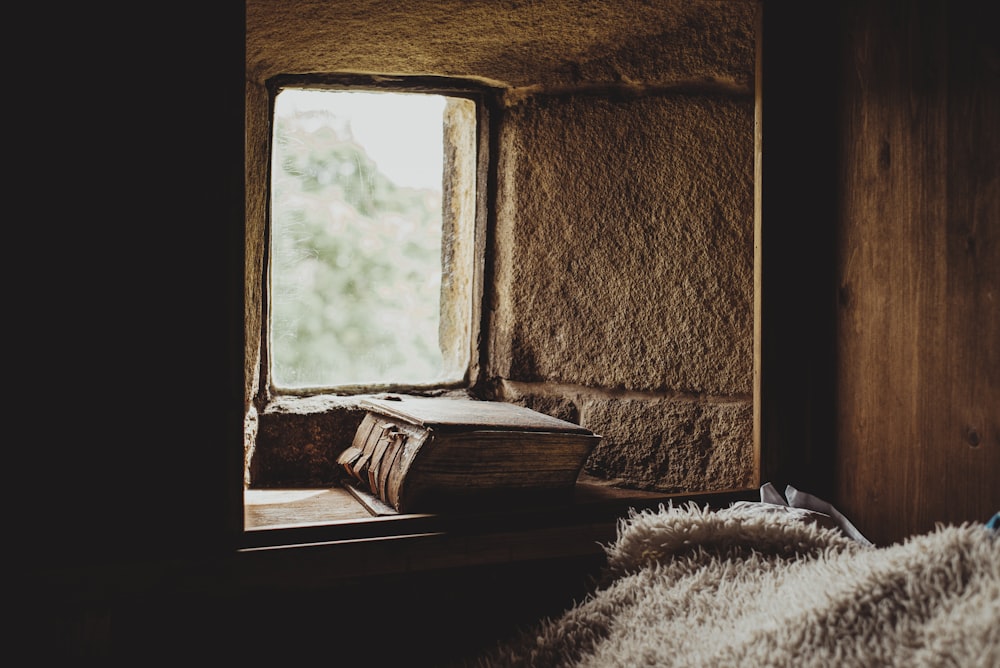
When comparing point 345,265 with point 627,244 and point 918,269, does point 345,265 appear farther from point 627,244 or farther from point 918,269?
point 918,269

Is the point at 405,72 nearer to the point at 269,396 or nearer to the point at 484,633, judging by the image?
the point at 269,396

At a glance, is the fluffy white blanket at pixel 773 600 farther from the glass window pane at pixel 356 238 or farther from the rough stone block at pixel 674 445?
the glass window pane at pixel 356 238

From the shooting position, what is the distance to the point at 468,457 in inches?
40.6

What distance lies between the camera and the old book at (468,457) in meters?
1.01

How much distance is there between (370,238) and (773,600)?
113cm

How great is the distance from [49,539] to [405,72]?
38.0 inches

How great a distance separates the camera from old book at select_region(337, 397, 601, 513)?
1.01 meters

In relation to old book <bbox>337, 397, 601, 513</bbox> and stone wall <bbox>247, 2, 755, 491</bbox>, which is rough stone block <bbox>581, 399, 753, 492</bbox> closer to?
stone wall <bbox>247, 2, 755, 491</bbox>

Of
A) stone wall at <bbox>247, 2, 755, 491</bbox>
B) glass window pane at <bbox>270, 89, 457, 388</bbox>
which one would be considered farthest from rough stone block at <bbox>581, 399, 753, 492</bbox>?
glass window pane at <bbox>270, 89, 457, 388</bbox>

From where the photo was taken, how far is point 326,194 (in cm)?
150

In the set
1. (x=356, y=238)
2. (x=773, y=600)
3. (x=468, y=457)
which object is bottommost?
(x=773, y=600)

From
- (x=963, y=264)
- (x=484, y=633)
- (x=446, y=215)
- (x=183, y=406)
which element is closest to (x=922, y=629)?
(x=963, y=264)

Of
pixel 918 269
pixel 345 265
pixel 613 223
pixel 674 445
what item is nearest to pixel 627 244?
pixel 613 223

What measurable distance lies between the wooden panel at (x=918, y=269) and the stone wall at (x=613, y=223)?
0.75 feet
